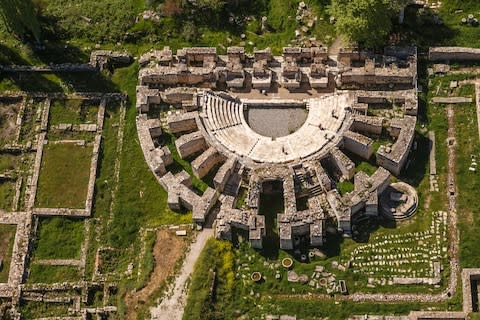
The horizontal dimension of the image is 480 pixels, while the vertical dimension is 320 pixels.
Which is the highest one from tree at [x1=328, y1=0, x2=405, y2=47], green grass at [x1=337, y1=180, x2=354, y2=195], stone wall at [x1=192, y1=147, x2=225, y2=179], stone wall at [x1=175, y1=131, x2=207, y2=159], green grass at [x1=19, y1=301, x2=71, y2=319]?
tree at [x1=328, y1=0, x2=405, y2=47]

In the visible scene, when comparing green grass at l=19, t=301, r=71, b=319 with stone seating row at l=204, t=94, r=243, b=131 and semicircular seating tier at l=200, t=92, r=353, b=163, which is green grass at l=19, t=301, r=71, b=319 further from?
stone seating row at l=204, t=94, r=243, b=131

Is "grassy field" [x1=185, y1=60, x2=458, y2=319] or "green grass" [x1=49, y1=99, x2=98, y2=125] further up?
"green grass" [x1=49, y1=99, x2=98, y2=125]

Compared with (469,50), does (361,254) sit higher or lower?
lower

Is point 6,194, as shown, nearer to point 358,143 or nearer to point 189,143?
point 189,143

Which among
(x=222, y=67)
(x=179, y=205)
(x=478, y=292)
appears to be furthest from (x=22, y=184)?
(x=478, y=292)

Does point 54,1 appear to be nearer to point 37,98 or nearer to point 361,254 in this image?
point 37,98

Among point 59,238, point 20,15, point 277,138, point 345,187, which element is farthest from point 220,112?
point 20,15

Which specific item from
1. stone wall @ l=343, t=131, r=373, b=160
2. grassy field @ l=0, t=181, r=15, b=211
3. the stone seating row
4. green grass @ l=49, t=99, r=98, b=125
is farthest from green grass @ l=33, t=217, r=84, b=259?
stone wall @ l=343, t=131, r=373, b=160
